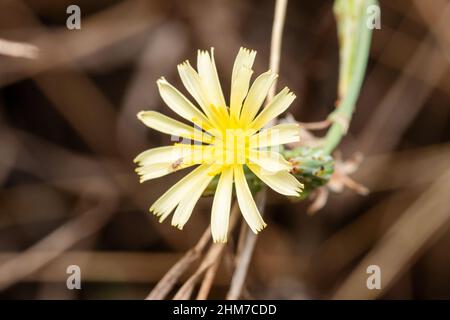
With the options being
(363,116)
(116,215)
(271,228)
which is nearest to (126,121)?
(116,215)

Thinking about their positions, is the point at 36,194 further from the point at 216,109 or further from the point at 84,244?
the point at 216,109

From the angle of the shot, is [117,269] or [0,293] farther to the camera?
[117,269]

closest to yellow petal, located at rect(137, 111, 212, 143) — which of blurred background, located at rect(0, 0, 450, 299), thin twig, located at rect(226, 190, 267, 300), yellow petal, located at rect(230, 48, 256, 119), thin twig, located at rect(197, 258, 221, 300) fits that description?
yellow petal, located at rect(230, 48, 256, 119)

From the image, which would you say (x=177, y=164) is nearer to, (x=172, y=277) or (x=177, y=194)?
(x=177, y=194)

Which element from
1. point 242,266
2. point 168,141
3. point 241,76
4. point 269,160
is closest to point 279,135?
point 269,160

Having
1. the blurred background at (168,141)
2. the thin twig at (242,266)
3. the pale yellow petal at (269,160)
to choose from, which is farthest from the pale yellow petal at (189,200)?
the blurred background at (168,141)

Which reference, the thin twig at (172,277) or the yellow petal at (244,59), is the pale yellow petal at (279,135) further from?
the thin twig at (172,277)
